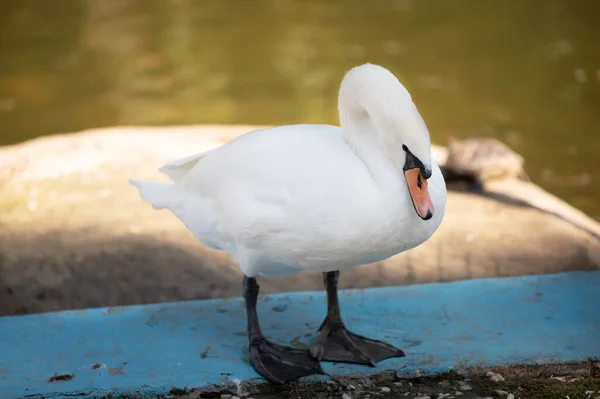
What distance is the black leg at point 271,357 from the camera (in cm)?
266

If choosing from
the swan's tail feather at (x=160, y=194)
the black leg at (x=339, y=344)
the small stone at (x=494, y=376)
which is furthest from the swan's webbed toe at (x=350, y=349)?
the swan's tail feather at (x=160, y=194)

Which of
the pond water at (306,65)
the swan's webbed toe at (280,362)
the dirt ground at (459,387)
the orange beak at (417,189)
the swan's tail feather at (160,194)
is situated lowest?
the dirt ground at (459,387)

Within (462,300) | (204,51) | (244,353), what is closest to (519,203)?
(462,300)

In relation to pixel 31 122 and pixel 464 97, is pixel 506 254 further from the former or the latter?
pixel 31 122

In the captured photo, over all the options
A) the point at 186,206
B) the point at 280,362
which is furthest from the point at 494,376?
the point at 186,206

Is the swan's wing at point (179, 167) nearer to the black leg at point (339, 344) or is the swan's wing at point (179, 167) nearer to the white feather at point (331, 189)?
the white feather at point (331, 189)

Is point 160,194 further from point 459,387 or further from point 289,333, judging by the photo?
point 459,387

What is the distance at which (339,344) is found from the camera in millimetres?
2828

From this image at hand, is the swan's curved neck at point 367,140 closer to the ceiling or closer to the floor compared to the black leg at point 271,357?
closer to the ceiling

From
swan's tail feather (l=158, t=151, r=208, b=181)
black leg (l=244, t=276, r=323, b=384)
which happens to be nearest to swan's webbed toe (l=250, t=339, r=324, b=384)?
black leg (l=244, t=276, r=323, b=384)

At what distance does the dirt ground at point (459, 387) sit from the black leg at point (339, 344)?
9 cm

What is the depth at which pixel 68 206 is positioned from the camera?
4547 mm

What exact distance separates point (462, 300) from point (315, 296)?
55 cm

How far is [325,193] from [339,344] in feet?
2.26
